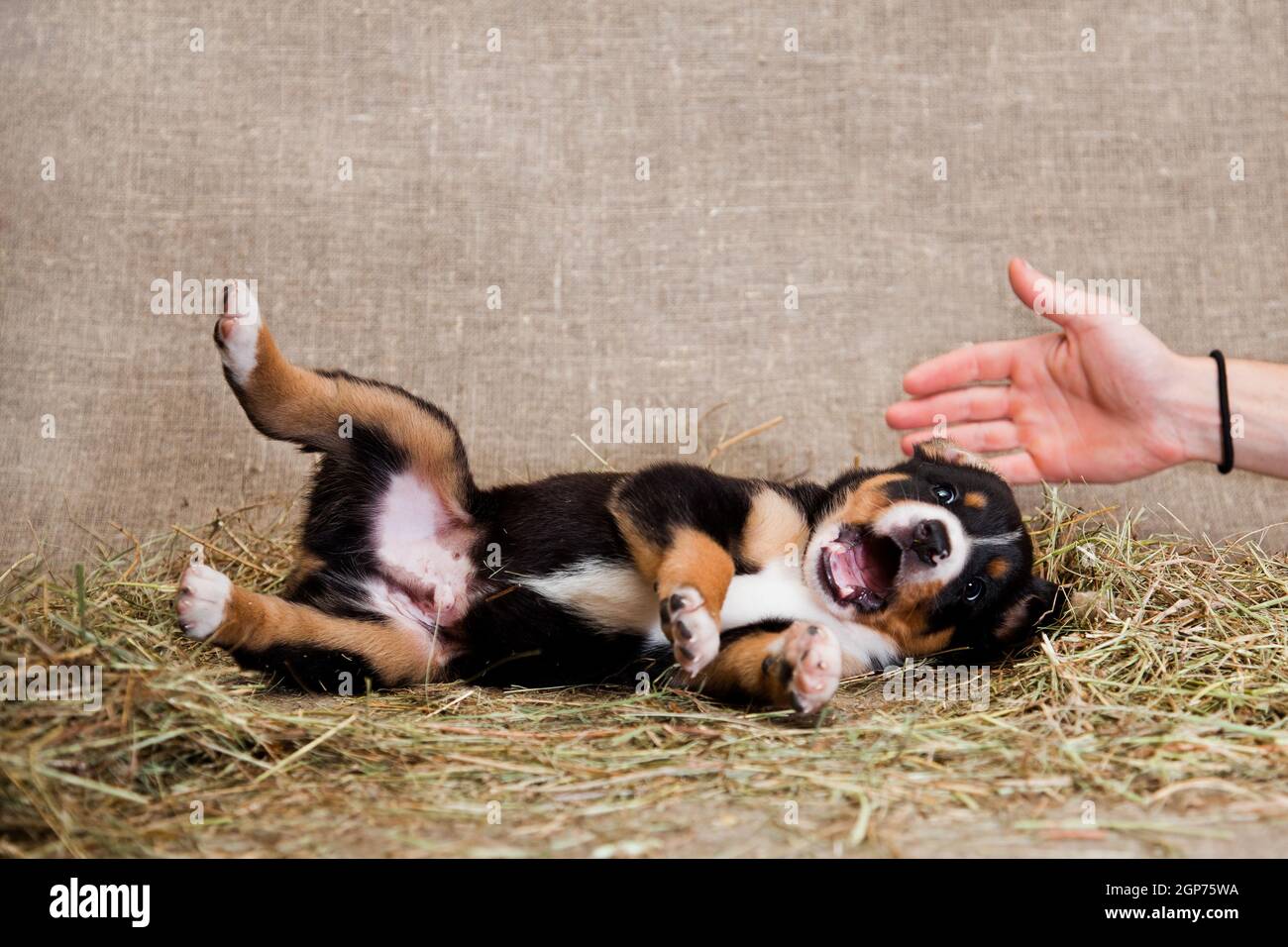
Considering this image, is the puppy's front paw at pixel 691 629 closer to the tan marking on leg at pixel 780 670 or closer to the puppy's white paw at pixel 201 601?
the tan marking on leg at pixel 780 670

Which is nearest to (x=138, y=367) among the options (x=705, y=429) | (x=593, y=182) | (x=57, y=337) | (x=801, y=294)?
(x=57, y=337)

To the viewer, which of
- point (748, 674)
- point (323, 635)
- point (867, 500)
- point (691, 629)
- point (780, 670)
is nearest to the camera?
point (691, 629)

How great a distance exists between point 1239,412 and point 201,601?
409cm

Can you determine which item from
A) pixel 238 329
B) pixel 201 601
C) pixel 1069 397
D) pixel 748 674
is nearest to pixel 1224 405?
pixel 1069 397

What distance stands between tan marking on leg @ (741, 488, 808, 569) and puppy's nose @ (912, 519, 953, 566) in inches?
17.2

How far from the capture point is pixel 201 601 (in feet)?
10.2

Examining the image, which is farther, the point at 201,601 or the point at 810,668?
the point at 201,601

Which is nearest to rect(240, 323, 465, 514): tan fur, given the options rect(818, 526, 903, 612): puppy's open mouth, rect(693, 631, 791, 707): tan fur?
rect(693, 631, 791, 707): tan fur

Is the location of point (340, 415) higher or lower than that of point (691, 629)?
higher

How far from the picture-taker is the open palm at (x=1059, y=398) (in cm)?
473

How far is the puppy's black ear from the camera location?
375 centimetres

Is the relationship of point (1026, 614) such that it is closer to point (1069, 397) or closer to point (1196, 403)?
point (1196, 403)

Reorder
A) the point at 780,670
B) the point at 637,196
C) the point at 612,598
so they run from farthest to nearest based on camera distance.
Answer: the point at 637,196
the point at 612,598
the point at 780,670
